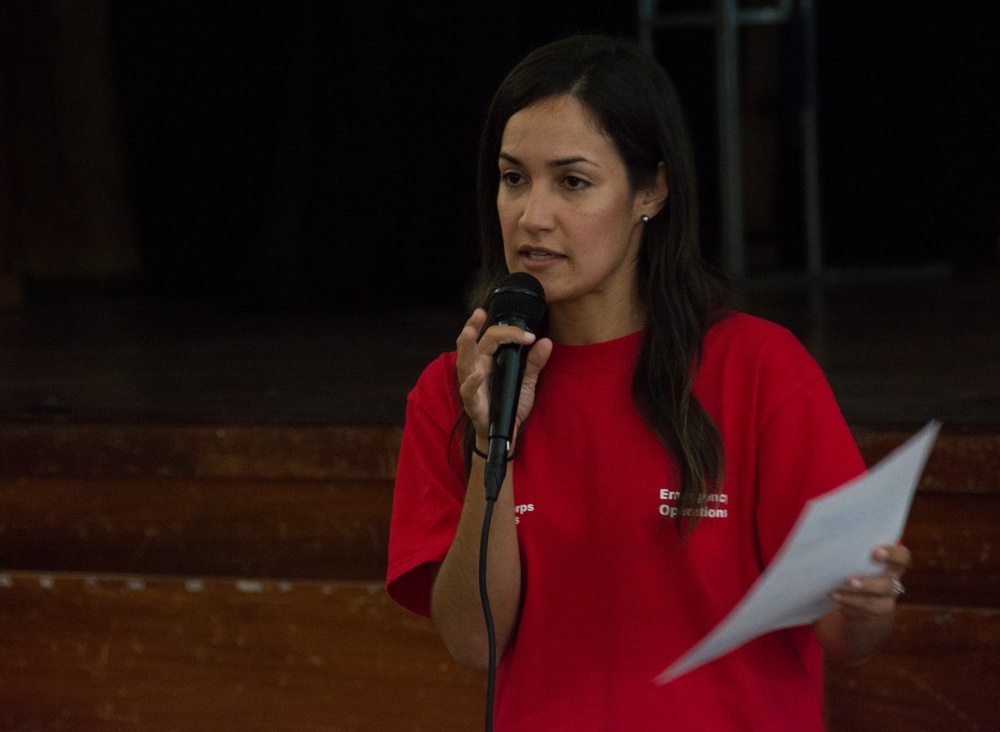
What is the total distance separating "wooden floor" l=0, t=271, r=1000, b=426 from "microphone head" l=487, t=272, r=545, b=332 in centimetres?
100

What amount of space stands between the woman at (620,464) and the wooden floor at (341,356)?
29.4 inches

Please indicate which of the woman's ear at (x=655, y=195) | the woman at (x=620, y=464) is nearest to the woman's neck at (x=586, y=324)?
the woman at (x=620, y=464)

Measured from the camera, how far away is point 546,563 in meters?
1.36

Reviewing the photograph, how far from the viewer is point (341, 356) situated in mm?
3252

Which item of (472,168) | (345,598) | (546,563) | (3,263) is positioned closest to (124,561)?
(345,598)

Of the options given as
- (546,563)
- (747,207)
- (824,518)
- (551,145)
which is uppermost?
(551,145)

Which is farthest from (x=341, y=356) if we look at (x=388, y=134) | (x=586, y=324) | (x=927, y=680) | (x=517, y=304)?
(x=517, y=304)

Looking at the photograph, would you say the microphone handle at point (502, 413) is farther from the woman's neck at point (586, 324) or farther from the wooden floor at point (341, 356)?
the wooden floor at point (341, 356)

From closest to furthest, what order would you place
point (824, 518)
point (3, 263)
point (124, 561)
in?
1. point (824, 518)
2. point (124, 561)
3. point (3, 263)

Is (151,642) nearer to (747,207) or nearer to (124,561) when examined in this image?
(124,561)

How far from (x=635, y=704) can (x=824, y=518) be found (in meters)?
0.40

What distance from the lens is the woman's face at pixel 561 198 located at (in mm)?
1322

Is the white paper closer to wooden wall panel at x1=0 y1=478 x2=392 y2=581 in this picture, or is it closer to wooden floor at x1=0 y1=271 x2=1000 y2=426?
wooden floor at x1=0 y1=271 x2=1000 y2=426

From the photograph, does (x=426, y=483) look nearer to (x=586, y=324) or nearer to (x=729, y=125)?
(x=586, y=324)
